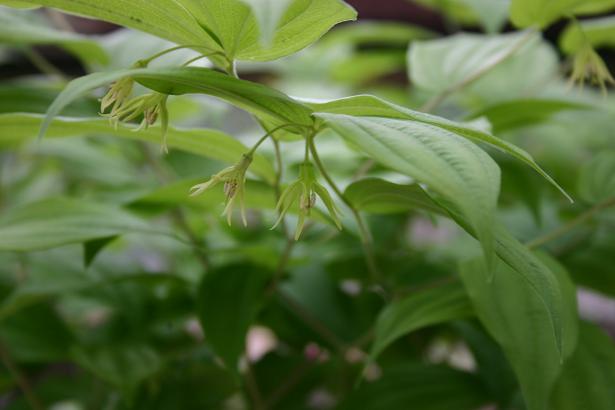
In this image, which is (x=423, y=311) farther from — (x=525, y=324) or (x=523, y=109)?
(x=523, y=109)

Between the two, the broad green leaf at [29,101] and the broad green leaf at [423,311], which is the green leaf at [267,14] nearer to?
the broad green leaf at [423,311]

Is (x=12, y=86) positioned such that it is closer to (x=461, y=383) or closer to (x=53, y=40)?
(x=53, y=40)

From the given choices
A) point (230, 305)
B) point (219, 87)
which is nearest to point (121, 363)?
point (230, 305)

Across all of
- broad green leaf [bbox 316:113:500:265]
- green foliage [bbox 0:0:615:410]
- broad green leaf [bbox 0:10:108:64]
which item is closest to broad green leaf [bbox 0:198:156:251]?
green foliage [bbox 0:0:615:410]

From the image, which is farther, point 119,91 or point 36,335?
point 36,335

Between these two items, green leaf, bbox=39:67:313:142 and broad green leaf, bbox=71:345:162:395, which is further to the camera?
broad green leaf, bbox=71:345:162:395

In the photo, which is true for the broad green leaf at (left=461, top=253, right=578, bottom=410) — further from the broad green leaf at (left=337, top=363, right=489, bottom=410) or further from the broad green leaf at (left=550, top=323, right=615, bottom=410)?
the broad green leaf at (left=337, top=363, right=489, bottom=410)

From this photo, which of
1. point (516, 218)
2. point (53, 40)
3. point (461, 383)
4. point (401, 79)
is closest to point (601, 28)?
point (516, 218)

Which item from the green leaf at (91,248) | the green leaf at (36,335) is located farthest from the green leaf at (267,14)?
the green leaf at (36,335)
